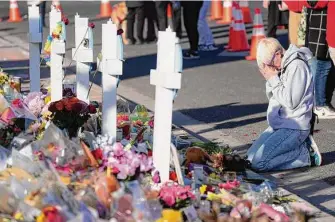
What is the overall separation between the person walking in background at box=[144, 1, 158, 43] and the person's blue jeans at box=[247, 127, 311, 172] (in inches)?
349

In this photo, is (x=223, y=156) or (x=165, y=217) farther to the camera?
(x=223, y=156)

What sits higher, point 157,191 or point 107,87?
point 107,87

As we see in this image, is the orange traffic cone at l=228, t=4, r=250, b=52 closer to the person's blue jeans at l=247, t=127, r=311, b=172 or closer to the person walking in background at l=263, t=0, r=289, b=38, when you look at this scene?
the person walking in background at l=263, t=0, r=289, b=38

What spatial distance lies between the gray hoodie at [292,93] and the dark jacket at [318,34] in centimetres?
210

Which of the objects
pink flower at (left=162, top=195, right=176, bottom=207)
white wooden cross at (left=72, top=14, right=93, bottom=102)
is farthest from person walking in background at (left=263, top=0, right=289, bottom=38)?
pink flower at (left=162, top=195, right=176, bottom=207)

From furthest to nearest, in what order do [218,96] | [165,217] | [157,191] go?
[218,96]
[157,191]
[165,217]

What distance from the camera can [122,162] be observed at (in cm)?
476

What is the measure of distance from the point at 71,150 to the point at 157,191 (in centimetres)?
56

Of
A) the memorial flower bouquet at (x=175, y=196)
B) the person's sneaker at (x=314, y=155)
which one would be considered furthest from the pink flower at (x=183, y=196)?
the person's sneaker at (x=314, y=155)

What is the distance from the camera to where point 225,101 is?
389 inches

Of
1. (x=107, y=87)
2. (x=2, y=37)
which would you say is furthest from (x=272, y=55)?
(x=2, y=37)

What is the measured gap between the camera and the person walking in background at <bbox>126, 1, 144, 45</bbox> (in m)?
14.9

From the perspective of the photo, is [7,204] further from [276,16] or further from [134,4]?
[134,4]

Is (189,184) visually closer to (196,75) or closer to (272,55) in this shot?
(272,55)
